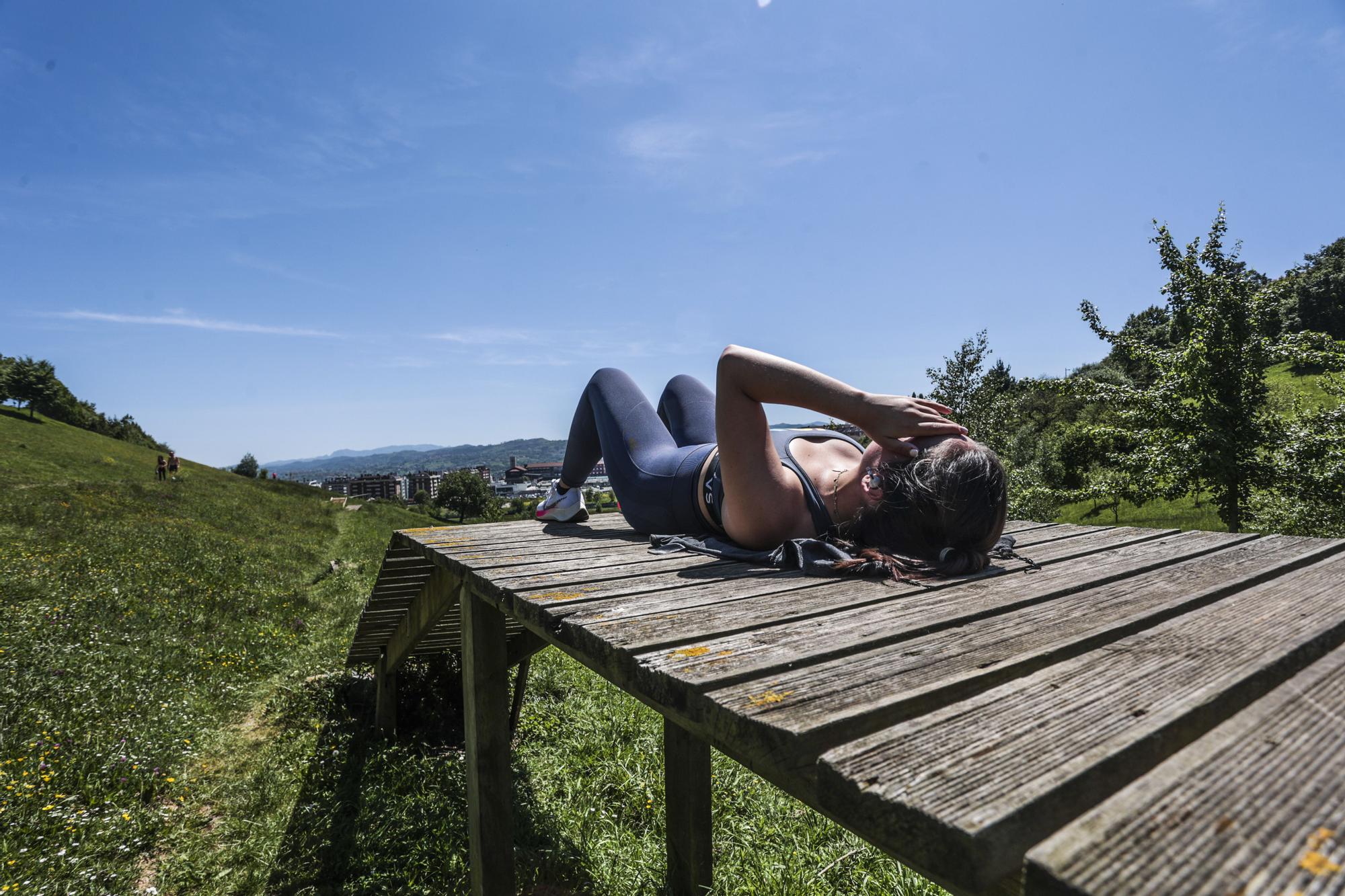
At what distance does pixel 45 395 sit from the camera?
147 feet

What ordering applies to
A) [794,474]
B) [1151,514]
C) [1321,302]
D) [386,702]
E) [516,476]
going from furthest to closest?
[516,476]
[1321,302]
[1151,514]
[386,702]
[794,474]

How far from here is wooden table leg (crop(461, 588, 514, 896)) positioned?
2.54 metres

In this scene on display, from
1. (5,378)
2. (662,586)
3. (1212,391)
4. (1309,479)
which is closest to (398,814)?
(662,586)

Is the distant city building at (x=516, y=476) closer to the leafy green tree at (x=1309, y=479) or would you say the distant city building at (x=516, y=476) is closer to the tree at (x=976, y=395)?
the tree at (x=976, y=395)

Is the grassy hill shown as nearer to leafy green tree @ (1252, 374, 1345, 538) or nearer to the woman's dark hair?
leafy green tree @ (1252, 374, 1345, 538)

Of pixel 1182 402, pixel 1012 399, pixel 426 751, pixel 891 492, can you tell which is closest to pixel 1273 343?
pixel 1182 402

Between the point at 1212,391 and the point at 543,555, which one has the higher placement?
the point at 1212,391

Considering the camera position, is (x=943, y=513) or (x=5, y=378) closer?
(x=943, y=513)

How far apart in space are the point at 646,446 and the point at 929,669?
2.30 metres

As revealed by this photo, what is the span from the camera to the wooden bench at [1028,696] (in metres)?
0.59

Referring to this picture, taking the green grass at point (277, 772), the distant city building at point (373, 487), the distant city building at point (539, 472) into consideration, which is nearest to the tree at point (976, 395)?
the green grass at point (277, 772)

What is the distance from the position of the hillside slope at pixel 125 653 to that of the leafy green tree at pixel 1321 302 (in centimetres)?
4636

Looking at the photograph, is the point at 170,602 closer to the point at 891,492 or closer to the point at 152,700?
the point at 152,700

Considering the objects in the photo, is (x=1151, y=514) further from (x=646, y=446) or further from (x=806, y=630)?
(x=806, y=630)
